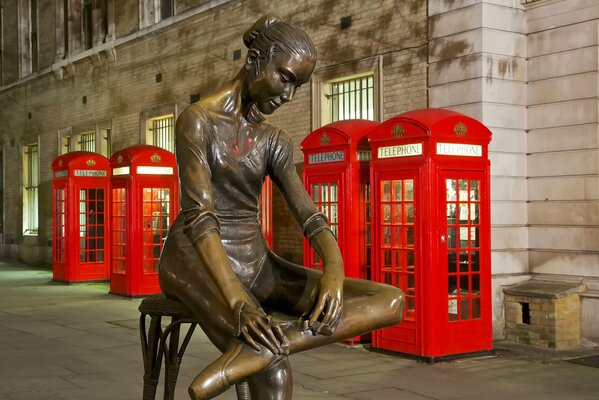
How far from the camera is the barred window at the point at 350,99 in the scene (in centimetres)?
1212

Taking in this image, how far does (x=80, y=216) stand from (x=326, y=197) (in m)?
8.95

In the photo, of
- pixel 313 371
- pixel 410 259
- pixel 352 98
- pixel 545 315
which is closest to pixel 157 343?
pixel 313 371

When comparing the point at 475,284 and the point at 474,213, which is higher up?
the point at 474,213

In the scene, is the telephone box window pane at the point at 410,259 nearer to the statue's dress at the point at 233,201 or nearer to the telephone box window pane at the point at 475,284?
the telephone box window pane at the point at 475,284

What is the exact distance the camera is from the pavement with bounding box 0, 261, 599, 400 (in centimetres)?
693

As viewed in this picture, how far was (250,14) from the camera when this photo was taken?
14289mm

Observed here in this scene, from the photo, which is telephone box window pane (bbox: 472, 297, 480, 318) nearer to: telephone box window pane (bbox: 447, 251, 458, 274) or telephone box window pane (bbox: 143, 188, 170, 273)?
telephone box window pane (bbox: 447, 251, 458, 274)

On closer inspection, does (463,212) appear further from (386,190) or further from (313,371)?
(313,371)

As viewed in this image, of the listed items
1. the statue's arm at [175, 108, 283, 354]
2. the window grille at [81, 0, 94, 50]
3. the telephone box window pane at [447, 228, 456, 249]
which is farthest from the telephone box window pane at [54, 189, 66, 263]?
the statue's arm at [175, 108, 283, 354]

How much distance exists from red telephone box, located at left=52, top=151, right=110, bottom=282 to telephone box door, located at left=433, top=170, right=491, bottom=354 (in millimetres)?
10153

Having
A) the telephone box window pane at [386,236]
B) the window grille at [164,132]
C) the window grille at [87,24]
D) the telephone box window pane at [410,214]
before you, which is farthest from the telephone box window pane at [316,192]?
the window grille at [87,24]

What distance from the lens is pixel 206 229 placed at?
3.22m

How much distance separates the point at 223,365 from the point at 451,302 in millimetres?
6148

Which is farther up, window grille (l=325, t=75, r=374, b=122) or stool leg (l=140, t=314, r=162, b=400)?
window grille (l=325, t=75, r=374, b=122)
